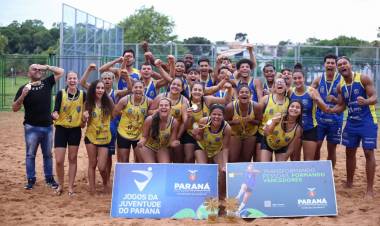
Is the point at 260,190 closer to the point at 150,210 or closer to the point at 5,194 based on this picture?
the point at 150,210

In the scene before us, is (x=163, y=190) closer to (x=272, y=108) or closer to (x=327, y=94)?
(x=272, y=108)

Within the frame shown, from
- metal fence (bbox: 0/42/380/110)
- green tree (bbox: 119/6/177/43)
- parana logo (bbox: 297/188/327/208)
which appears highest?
green tree (bbox: 119/6/177/43)

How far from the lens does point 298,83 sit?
7.01 metres

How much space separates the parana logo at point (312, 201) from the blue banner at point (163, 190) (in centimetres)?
109

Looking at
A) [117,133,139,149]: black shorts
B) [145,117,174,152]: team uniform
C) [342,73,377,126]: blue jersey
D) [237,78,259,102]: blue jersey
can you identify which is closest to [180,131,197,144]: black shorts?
[145,117,174,152]: team uniform

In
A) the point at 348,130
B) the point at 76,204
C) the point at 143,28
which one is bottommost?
the point at 76,204

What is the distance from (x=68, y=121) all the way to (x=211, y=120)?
2128mm

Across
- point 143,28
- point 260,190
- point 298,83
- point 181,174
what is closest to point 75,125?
point 181,174

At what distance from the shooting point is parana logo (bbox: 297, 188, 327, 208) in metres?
5.95

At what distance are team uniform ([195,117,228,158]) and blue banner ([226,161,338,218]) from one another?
2.08 feet

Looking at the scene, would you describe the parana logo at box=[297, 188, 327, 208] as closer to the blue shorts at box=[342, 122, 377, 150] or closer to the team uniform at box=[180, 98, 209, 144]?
the blue shorts at box=[342, 122, 377, 150]

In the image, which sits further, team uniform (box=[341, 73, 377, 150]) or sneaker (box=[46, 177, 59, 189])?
sneaker (box=[46, 177, 59, 189])

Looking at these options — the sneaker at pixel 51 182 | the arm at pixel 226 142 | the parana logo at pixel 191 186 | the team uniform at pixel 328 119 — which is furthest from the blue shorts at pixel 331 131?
the sneaker at pixel 51 182

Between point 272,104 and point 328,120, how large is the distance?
49.8 inches
